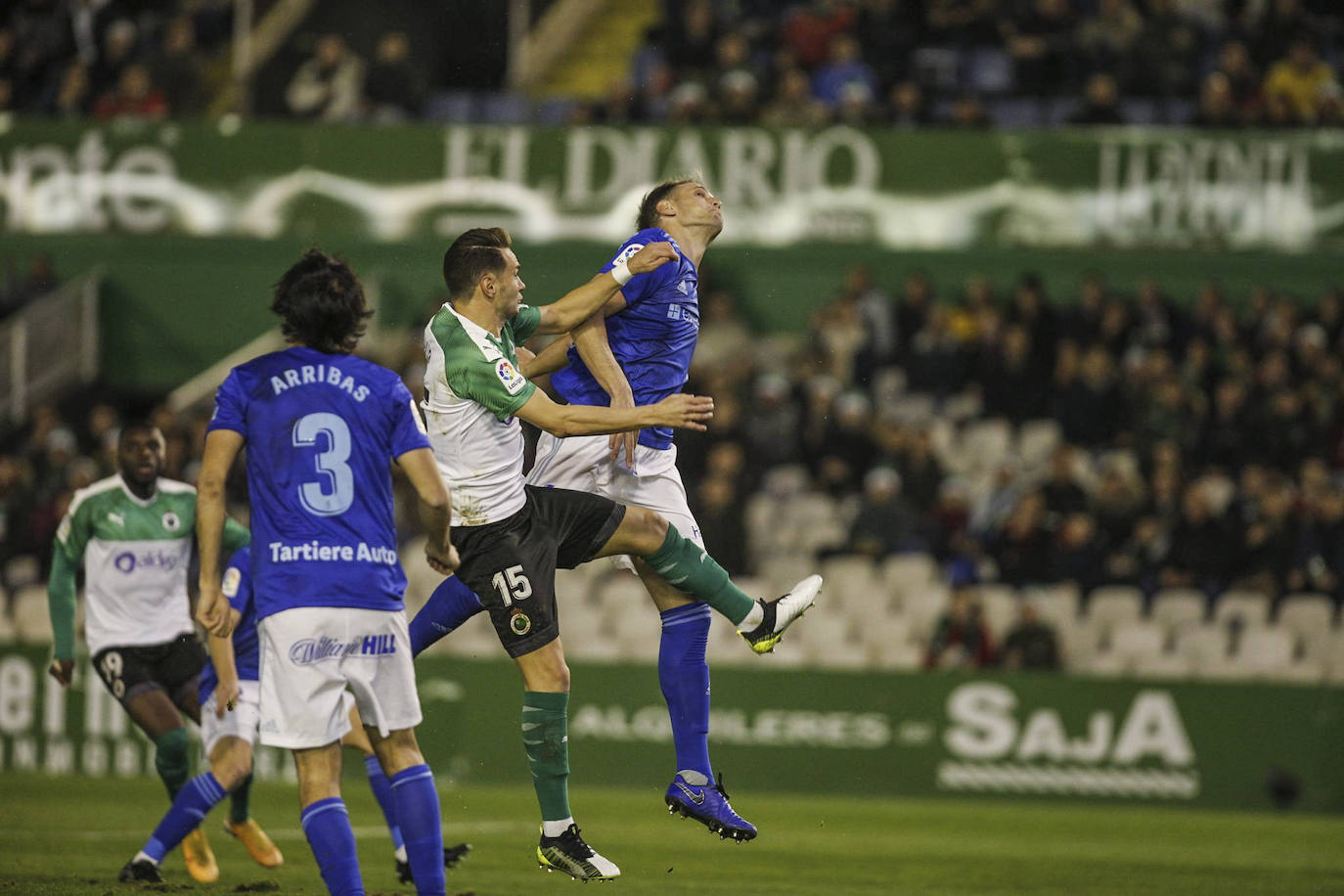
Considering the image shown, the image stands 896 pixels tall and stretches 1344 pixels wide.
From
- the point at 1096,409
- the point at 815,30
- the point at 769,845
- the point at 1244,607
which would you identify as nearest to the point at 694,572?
the point at 769,845

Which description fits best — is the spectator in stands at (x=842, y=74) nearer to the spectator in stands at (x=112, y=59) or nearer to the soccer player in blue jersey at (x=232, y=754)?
the spectator in stands at (x=112, y=59)

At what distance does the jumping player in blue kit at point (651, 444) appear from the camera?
28.5ft

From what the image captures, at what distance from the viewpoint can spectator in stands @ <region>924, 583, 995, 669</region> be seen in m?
16.3

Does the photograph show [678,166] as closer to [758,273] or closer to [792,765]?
[758,273]

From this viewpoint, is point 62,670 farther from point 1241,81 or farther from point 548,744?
point 1241,81

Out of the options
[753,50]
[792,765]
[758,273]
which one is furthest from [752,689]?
[753,50]

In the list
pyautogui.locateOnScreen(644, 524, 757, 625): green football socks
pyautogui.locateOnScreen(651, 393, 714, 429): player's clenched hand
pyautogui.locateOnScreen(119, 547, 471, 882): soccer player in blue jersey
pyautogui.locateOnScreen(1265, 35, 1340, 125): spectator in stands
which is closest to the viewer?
pyautogui.locateOnScreen(651, 393, 714, 429): player's clenched hand

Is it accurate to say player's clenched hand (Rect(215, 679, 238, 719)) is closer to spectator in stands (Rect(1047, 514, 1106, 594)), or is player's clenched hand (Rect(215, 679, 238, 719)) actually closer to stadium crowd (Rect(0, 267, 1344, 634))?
stadium crowd (Rect(0, 267, 1344, 634))

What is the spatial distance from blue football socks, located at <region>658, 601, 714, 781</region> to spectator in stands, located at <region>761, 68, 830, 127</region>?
12.8 meters

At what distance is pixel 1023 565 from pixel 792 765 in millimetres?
2802

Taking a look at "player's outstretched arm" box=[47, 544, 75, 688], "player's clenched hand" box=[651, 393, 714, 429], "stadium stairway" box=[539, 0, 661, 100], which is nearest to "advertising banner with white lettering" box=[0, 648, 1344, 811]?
"player's outstretched arm" box=[47, 544, 75, 688]

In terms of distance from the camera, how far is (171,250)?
2191 cm

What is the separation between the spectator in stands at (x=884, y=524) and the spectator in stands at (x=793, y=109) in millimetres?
5119

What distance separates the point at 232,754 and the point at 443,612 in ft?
6.34
